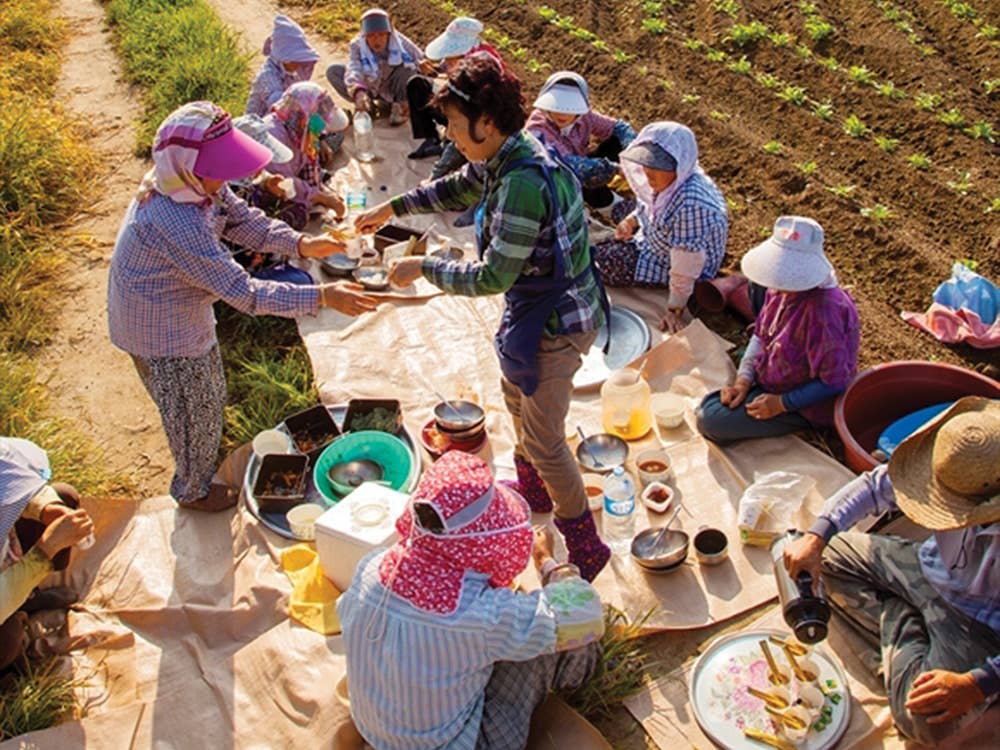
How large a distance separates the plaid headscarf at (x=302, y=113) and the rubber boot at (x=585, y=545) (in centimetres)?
340

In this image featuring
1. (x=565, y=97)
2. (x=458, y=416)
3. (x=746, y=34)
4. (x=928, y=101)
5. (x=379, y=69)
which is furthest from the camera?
(x=746, y=34)

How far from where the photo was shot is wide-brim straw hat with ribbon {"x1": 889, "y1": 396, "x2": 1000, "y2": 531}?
277 centimetres

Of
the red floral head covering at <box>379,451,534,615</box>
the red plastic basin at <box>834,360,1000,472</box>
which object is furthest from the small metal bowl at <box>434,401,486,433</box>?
the red floral head covering at <box>379,451,534,615</box>

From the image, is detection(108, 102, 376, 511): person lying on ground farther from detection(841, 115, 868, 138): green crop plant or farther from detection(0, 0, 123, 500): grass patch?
detection(841, 115, 868, 138): green crop plant

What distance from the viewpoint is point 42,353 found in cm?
549

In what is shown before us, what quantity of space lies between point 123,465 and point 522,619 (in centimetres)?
281

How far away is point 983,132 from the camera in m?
6.49

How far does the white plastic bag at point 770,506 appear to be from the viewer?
389 cm

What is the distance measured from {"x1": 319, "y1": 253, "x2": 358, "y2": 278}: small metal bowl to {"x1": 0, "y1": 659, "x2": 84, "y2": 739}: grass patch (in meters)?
2.98

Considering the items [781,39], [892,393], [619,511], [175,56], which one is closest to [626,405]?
[619,511]

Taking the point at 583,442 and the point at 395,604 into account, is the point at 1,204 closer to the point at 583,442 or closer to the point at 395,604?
the point at 583,442

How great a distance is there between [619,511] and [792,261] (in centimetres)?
129

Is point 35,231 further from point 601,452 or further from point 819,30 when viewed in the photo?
point 819,30

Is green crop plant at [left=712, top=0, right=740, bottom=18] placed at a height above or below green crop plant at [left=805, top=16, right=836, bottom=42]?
below
